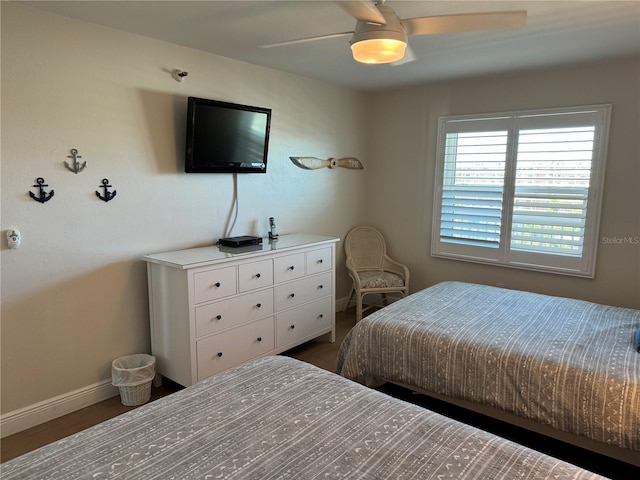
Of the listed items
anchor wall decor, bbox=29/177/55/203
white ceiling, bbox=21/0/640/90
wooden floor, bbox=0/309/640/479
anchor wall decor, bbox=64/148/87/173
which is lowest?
wooden floor, bbox=0/309/640/479

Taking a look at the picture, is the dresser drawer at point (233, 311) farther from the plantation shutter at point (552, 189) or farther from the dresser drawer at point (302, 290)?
the plantation shutter at point (552, 189)

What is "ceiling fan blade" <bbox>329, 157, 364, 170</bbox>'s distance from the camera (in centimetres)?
441

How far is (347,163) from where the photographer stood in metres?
4.58

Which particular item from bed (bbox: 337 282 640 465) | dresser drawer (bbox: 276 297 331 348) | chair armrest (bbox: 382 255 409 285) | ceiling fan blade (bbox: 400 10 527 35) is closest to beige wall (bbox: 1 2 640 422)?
chair armrest (bbox: 382 255 409 285)

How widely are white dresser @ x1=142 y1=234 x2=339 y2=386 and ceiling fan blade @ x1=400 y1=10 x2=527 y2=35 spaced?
5.90 ft

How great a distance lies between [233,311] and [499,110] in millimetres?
2943

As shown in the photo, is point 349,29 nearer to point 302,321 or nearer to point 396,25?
point 396,25

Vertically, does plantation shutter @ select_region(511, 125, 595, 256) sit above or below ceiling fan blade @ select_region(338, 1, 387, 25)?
below

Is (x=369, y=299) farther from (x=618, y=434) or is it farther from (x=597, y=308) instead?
(x=618, y=434)

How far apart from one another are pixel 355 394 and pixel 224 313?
151cm

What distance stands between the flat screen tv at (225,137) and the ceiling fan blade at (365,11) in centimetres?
147

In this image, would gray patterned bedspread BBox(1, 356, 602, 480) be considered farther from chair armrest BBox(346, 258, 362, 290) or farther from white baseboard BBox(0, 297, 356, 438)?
chair armrest BBox(346, 258, 362, 290)

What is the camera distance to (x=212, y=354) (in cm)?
286

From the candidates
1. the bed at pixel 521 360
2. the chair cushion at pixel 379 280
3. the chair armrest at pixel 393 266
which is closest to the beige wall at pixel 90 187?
the chair cushion at pixel 379 280
